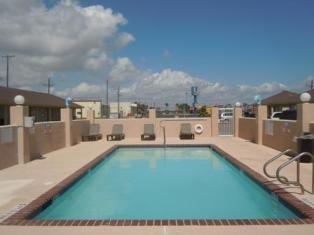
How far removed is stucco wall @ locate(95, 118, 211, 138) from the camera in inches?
993

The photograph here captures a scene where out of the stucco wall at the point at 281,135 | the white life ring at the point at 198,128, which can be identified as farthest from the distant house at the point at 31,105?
the stucco wall at the point at 281,135

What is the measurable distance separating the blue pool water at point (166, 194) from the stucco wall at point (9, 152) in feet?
7.62

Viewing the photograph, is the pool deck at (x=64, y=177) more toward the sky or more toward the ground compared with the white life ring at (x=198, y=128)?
more toward the ground

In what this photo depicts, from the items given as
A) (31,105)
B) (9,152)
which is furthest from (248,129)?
(31,105)

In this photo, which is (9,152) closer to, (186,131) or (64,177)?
(64,177)

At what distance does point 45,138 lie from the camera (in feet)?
52.9

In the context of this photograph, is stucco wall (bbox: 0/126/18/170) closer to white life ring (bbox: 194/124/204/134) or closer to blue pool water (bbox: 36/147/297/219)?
blue pool water (bbox: 36/147/297/219)

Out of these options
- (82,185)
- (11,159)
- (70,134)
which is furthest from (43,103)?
(82,185)

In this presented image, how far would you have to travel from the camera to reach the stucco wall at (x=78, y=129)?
824 inches

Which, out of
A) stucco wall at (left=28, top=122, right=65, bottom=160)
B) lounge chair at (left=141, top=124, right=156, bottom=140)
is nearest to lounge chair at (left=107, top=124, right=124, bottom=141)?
lounge chair at (left=141, top=124, right=156, bottom=140)

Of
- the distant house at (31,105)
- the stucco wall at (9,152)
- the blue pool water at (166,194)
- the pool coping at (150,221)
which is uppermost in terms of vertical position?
the distant house at (31,105)

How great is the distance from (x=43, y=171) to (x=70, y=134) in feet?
28.1

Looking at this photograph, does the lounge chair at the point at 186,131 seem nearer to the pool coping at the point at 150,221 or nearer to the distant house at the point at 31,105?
the distant house at the point at 31,105

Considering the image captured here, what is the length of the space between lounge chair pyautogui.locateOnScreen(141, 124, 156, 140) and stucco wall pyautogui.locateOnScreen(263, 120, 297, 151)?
699cm
